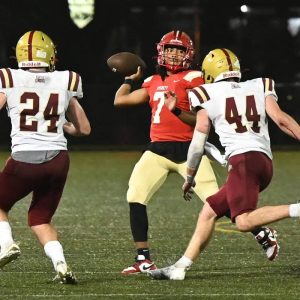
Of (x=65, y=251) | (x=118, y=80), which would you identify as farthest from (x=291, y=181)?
(x=118, y=80)

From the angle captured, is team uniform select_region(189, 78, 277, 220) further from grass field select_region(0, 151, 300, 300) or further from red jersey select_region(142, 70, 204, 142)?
red jersey select_region(142, 70, 204, 142)

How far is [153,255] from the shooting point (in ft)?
23.2

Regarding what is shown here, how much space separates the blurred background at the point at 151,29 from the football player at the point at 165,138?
534 inches

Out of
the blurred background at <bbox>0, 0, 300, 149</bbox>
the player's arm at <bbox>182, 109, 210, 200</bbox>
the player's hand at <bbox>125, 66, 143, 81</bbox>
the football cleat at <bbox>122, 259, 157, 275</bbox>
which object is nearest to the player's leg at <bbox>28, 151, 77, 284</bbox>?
the football cleat at <bbox>122, 259, 157, 275</bbox>

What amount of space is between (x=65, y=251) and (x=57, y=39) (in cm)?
1409

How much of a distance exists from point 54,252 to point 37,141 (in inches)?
23.2

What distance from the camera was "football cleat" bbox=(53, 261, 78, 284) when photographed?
5684 mm

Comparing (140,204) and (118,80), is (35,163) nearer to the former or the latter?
(140,204)

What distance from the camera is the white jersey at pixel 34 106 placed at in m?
5.78

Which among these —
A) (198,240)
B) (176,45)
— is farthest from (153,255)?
(176,45)

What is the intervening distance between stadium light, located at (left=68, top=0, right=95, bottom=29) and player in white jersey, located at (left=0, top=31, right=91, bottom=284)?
15214mm

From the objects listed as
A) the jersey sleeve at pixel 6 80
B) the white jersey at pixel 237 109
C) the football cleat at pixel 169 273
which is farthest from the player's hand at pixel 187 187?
the jersey sleeve at pixel 6 80

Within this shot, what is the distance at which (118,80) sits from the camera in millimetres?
20438

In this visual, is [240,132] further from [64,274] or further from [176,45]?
[64,274]
